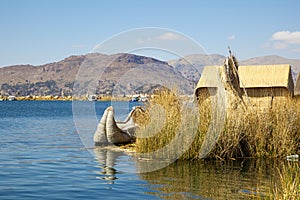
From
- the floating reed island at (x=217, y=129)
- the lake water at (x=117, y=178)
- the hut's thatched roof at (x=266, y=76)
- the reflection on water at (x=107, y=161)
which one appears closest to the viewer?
the lake water at (x=117, y=178)

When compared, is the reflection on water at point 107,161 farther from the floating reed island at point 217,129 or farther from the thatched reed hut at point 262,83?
the thatched reed hut at point 262,83

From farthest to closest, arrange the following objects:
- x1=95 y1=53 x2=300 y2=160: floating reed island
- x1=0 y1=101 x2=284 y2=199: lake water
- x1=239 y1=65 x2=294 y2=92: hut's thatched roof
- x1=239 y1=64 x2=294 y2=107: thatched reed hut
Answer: x1=239 y1=65 x2=294 y2=92: hut's thatched roof < x1=239 y1=64 x2=294 y2=107: thatched reed hut < x1=95 y1=53 x2=300 y2=160: floating reed island < x1=0 y1=101 x2=284 y2=199: lake water

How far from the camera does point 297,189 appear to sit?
7.10 meters

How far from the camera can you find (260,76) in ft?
76.8

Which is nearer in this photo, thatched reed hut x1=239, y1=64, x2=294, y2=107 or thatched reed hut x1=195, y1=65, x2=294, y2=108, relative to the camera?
thatched reed hut x1=195, y1=65, x2=294, y2=108

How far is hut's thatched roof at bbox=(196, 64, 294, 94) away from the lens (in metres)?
22.3

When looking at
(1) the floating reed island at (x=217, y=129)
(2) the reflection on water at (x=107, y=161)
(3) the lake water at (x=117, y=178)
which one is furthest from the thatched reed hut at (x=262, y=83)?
(3) the lake water at (x=117, y=178)

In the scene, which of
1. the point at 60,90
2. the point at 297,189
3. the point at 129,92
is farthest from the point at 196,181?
the point at 60,90

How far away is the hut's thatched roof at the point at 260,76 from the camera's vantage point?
73.2 ft

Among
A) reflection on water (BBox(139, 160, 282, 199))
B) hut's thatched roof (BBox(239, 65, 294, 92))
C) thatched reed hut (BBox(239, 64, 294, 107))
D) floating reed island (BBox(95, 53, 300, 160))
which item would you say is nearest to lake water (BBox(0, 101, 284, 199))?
reflection on water (BBox(139, 160, 282, 199))

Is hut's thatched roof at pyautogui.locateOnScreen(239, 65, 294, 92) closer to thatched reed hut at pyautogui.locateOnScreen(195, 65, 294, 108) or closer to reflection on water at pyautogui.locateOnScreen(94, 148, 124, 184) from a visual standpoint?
thatched reed hut at pyautogui.locateOnScreen(195, 65, 294, 108)

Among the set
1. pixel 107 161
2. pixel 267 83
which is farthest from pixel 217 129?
pixel 267 83

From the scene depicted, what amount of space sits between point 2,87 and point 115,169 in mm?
164764

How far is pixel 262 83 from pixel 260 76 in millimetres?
534
